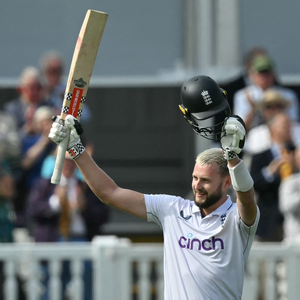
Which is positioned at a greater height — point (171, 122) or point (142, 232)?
point (171, 122)

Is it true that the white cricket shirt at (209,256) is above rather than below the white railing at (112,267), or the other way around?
above

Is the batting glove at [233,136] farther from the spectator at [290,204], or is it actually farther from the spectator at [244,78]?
the spectator at [244,78]

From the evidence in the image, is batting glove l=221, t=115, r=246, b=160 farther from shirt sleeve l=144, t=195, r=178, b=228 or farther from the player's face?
shirt sleeve l=144, t=195, r=178, b=228

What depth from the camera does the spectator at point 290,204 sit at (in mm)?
7355

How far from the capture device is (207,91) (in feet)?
13.8

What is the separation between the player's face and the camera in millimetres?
4473

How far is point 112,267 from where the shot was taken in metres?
7.11

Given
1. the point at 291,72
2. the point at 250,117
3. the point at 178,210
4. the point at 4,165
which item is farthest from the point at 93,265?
the point at 291,72

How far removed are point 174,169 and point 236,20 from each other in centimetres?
186

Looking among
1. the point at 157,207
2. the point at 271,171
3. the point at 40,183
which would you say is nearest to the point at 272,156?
the point at 271,171

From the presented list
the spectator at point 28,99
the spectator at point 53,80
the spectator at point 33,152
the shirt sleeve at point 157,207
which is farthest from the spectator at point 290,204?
the shirt sleeve at point 157,207

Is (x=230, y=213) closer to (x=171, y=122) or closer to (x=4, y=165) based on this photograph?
(x=4, y=165)

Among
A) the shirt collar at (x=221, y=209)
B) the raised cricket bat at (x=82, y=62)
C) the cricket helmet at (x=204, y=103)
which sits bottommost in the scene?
the shirt collar at (x=221, y=209)

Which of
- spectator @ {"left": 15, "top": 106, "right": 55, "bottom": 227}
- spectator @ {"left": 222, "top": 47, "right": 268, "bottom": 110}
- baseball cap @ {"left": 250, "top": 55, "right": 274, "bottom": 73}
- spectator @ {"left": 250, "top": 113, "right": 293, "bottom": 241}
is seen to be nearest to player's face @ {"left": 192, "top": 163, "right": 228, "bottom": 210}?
spectator @ {"left": 250, "top": 113, "right": 293, "bottom": 241}
